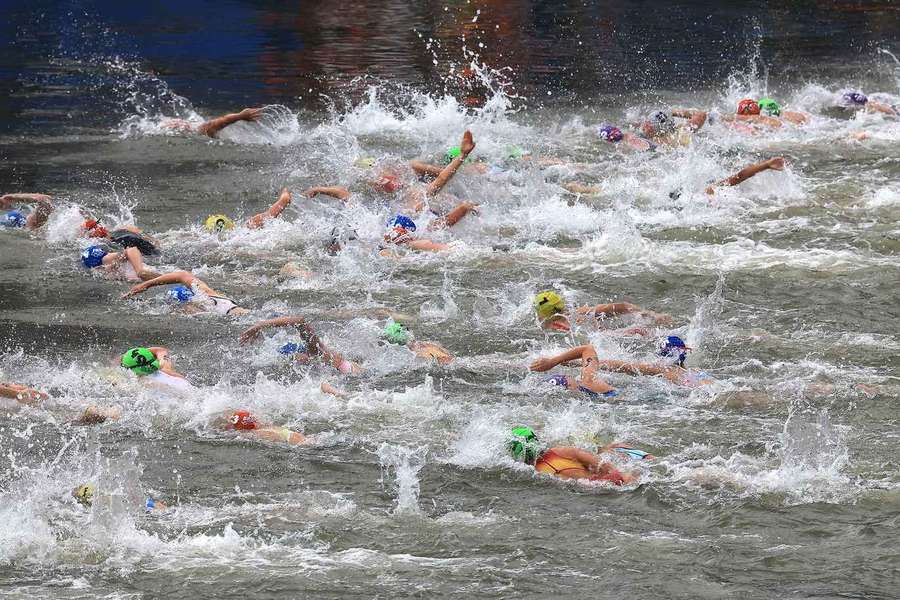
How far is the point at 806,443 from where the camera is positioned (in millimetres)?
8430

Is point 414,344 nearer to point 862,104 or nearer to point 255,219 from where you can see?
point 255,219

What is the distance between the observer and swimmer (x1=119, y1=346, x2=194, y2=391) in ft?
31.8

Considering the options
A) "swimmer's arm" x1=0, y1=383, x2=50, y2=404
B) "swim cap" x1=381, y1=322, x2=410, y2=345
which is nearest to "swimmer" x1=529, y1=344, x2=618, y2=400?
"swim cap" x1=381, y1=322, x2=410, y2=345

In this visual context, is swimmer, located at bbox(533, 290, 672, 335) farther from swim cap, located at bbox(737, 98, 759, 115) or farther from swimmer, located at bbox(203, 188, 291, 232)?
swim cap, located at bbox(737, 98, 759, 115)

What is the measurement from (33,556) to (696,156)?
10355 mm

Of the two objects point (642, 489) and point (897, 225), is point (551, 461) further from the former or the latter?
point (897, 225)

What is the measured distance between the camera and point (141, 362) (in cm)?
973

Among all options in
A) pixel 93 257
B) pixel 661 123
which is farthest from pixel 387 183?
pixel 661 123

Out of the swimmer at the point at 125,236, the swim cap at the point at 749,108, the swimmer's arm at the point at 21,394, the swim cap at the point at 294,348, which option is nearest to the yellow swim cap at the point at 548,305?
the swim cap at the point at 294,348

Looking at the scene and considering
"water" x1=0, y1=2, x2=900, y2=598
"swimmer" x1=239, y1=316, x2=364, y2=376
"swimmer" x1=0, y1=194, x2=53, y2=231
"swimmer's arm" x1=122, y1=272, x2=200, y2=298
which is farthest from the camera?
"swimmer" x1=0, y1=194, x2=53, y2=231

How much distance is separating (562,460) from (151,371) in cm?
342

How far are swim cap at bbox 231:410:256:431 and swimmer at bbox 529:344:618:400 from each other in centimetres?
230

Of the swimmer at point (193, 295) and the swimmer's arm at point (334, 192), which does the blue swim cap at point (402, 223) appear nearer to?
the swimmer's arm at point (334, 192)

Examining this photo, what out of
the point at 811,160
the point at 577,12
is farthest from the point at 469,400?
the point at 577,12
